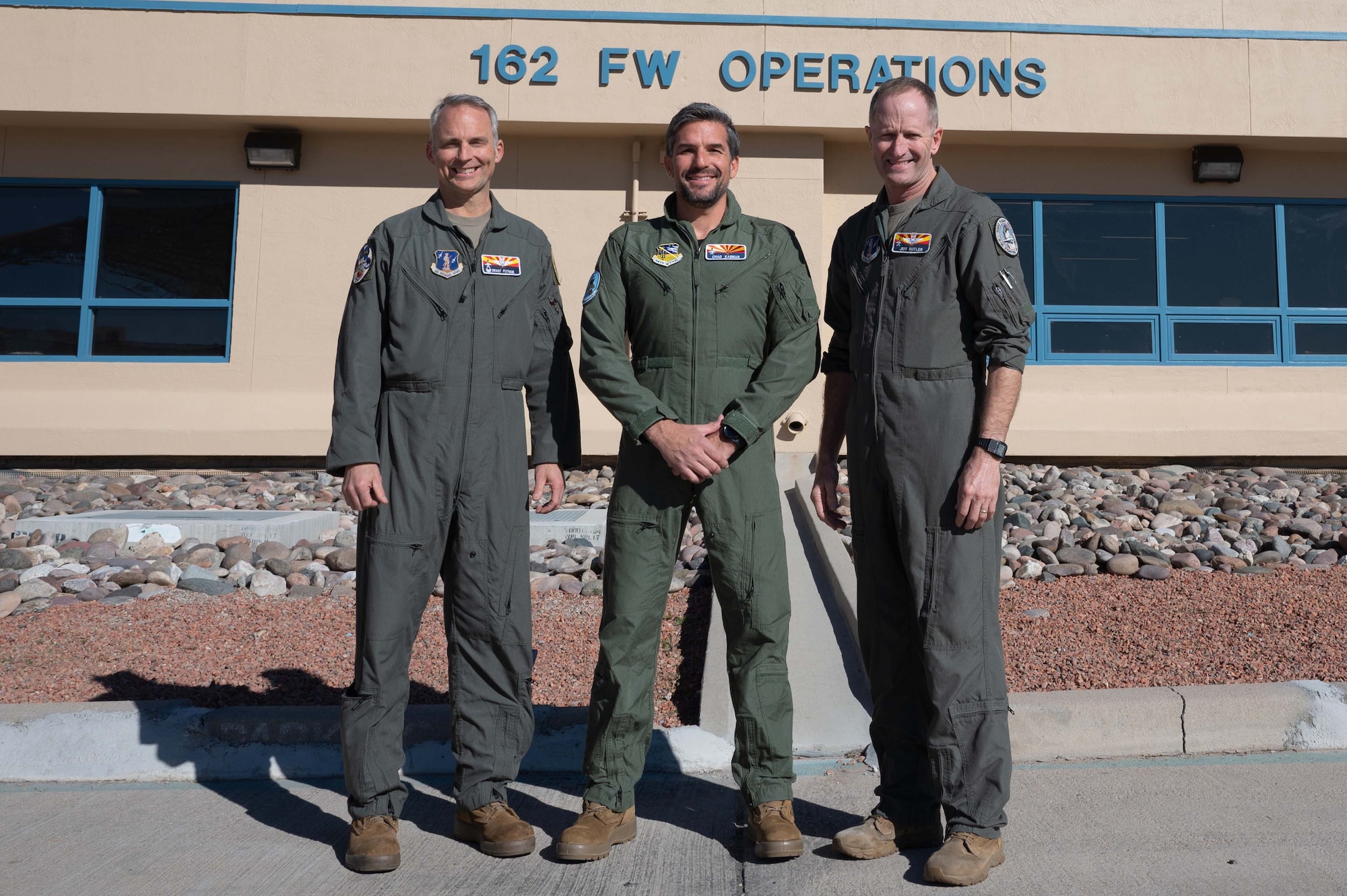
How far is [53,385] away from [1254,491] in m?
11.7

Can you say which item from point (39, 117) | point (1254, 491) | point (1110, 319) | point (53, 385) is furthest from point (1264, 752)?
point (39, 117)

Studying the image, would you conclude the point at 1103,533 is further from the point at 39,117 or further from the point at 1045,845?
the point at 39,117

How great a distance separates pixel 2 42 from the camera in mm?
10164

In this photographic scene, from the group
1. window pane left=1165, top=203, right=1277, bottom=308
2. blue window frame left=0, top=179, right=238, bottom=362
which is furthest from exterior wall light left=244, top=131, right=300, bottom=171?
window pane left=1165, top=203, right=1277, bottom=308

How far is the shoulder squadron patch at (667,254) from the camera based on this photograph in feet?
10.3

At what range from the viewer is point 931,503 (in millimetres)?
2900

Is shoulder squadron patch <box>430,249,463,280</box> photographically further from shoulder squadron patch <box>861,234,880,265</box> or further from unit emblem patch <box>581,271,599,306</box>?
shoulder squadron patch <box>861,234,880,265</box>

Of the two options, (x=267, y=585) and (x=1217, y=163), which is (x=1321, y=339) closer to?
(x=1217, y=163)

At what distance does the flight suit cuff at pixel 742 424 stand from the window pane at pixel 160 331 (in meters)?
9.13

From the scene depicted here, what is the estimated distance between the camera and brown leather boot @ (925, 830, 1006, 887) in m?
2.70

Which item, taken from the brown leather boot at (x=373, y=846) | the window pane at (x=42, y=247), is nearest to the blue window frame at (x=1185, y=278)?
the brown leather boot at (x=373, y=846)

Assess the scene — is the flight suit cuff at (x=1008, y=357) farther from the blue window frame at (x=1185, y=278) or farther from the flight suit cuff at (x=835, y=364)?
the blue window frame at (x=1185, y=278)

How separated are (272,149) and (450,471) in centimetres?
863

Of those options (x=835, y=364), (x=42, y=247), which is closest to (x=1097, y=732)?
(x=835, y=364)
